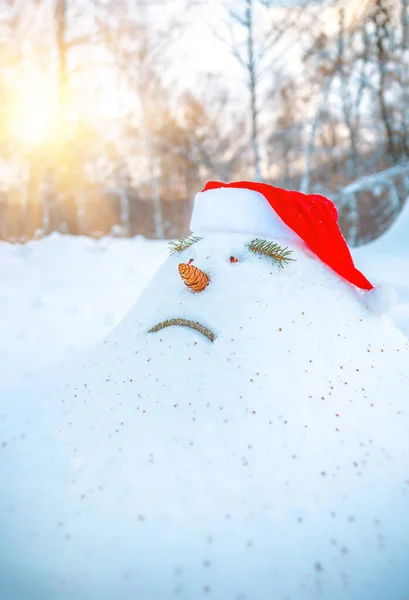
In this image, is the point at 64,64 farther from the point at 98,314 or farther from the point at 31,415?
the point at 31,415

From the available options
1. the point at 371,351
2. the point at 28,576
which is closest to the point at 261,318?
the point at 371,351

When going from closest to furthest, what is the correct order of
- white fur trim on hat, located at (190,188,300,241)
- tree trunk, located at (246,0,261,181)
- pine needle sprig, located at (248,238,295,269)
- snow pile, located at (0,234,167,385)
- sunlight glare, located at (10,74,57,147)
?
pine needle sprig, located at (248,238,295,269), white fur trim on hat, located at (190,188,300,241), snow pile, located at (0,234,167,385), tree trunk, located at (246,0,261,181), sunlight glare, located at (10,74,57,147)

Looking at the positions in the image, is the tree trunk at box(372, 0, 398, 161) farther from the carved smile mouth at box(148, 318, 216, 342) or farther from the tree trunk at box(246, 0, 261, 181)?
the carved smile mouth at box(148, 318, 216, 342)

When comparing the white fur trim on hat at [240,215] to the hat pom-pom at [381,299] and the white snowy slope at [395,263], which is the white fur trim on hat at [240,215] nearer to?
the hat pom-pom at [381,299]

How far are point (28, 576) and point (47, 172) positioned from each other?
1054 cm


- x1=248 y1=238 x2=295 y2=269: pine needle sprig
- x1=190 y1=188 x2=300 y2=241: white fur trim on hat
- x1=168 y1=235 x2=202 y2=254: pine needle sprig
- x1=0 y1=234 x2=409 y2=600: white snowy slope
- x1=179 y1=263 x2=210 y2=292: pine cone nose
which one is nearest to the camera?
x1=0 y1=234 x2=409 y2=600: white snowy slope

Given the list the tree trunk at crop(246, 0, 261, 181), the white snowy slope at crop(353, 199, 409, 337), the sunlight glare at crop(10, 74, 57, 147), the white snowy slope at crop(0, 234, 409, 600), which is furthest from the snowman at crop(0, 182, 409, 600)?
the sunlight glare at crop(10, 74, 57, 147)

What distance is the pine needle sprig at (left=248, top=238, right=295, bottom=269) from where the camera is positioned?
208cm

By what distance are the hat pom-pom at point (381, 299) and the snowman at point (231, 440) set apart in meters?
0.02

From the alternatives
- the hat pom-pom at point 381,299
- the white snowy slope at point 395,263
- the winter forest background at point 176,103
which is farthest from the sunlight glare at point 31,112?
the hat pom-pom at point 381,299

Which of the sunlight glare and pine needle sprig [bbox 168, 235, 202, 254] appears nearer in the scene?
pine needle sprig [bbox 168, 235, 202, 254]

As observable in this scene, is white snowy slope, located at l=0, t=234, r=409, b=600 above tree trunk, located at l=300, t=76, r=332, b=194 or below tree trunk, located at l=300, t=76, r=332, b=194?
below

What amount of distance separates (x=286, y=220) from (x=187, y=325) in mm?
817

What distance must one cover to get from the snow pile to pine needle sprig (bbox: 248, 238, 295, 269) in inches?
77.1
